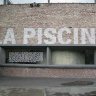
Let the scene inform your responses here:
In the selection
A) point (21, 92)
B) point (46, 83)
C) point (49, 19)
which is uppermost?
point (49, 19)

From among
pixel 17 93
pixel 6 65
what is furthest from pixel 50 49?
pixel 17 93

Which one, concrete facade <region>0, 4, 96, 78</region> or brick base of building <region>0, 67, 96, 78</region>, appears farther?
concrete facade <region>0, 4, 96, 78</region>

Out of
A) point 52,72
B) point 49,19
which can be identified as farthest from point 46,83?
point 49,19

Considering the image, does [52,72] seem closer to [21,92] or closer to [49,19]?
[49,19]

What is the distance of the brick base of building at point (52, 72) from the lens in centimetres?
1814

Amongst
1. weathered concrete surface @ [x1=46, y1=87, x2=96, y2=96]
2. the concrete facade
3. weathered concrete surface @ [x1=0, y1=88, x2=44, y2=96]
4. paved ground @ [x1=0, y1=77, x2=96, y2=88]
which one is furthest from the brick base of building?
weathered concrete surface @ [x1=0, y1=88, x2=44, y2=96]

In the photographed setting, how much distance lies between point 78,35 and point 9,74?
234 inches

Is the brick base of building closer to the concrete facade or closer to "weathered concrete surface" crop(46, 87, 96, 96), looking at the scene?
the concrete facade

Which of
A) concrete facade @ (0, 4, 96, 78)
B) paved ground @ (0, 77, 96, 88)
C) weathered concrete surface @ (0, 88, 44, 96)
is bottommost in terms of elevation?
paved ground @ (0, 77, 96, 88)

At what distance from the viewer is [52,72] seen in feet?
59.9

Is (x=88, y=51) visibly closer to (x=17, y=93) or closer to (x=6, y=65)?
(x=6, y=65)

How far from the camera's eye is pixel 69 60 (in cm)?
1897

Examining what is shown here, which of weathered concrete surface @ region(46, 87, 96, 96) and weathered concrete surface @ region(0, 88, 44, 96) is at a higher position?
weathered concrete surface @ region(0, 88, 44, 96)

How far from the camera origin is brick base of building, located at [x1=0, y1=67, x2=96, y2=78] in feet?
59.5
